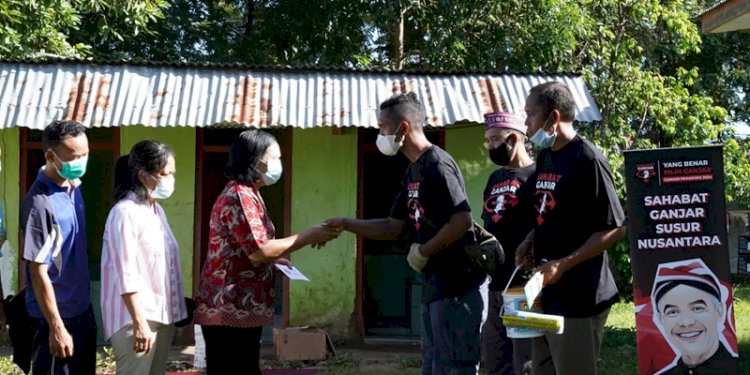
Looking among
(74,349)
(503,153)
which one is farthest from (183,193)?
(74,349)

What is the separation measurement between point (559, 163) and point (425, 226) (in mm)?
707

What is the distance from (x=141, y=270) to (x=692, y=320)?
3.22 meters

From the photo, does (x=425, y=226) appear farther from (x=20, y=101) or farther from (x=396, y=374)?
(x=20, y=101)

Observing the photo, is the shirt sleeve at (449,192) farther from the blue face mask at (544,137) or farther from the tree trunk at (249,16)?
the tree trunk at (249,16)

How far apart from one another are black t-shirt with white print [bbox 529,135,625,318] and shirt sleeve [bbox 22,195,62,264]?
226cm

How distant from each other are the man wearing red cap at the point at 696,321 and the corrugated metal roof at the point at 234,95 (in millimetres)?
3097

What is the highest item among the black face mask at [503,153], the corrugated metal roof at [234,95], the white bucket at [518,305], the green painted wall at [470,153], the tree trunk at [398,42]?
the tree trunk at [398,42]

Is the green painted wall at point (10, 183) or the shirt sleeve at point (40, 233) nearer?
the shirt sleeve at point (40, 233)

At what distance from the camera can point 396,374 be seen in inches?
301

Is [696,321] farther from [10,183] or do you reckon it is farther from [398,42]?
[398,42]

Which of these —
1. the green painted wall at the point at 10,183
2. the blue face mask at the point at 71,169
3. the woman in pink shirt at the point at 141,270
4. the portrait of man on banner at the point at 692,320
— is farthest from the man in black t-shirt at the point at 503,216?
the green painted wall at the point at 10,183

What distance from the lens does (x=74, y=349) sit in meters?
4.32

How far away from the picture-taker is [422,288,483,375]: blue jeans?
427 centimetres

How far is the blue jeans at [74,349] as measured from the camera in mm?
4250
